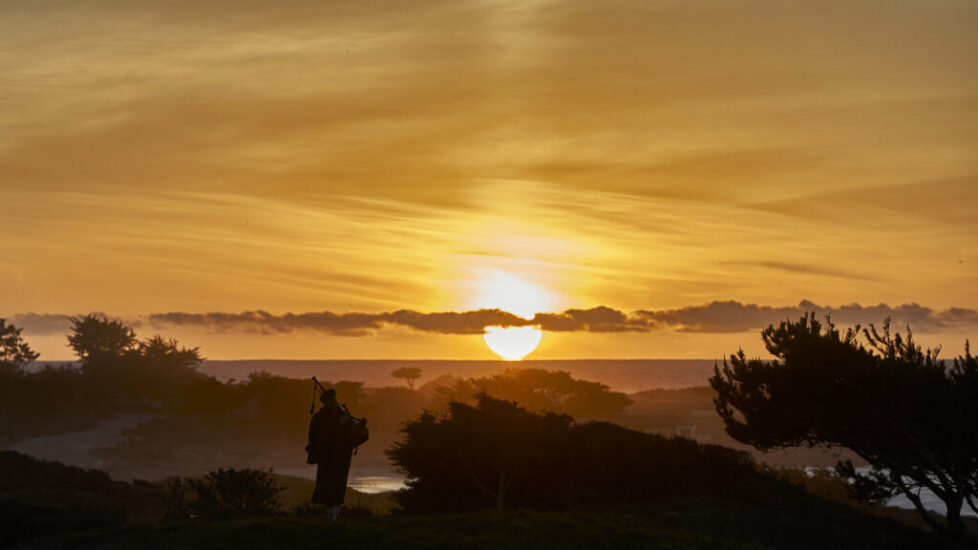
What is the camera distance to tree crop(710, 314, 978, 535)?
30500 mm

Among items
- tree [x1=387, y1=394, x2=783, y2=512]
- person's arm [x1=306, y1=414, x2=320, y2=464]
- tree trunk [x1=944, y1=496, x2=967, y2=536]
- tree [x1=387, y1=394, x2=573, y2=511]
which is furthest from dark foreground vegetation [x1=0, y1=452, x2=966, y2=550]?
tree [x1=387, y1=394, x2=573, y2=511]

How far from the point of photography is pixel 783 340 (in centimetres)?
3375

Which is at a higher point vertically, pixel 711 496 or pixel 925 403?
pixel 925 403

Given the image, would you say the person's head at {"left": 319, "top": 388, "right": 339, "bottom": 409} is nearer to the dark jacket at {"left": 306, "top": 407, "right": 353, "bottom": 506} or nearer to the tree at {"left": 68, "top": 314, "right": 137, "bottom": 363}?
the dark jacket at {"left": 306, "top": 407, "right": 353, "bottom": 506}

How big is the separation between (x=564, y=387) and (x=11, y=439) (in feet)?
175

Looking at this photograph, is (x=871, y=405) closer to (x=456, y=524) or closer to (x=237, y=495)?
(x=456, y=524)

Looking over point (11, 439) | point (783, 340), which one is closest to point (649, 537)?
point (783, 340)

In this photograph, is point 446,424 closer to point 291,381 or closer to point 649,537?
point 649,537

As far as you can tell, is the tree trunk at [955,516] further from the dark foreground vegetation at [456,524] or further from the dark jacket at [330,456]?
the dark jacket at [330,456]

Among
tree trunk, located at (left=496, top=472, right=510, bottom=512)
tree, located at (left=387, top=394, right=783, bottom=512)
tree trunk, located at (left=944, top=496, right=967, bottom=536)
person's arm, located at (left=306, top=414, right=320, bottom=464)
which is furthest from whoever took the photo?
tree, located at (left=387, top=394, right=783, bottom=512)

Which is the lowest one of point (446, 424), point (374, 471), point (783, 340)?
point (374, 471)

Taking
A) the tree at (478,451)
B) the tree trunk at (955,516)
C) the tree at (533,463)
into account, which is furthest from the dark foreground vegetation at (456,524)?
the tree at (478,451)

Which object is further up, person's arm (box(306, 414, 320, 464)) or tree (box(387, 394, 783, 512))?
person's arm (box(306, 414, 320, 464))

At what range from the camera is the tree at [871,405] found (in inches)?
1201
